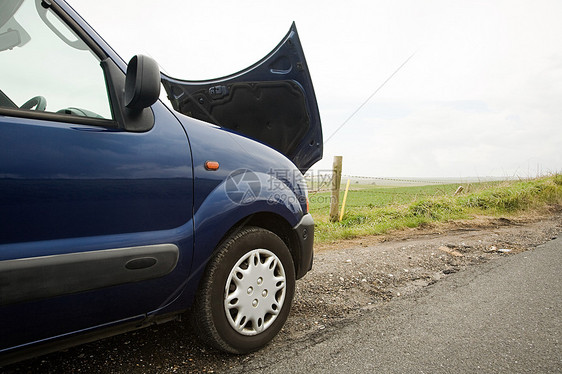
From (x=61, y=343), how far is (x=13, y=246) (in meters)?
0.54

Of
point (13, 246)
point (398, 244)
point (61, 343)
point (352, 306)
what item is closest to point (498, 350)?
point (352, 306)

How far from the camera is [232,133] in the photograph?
2.36m

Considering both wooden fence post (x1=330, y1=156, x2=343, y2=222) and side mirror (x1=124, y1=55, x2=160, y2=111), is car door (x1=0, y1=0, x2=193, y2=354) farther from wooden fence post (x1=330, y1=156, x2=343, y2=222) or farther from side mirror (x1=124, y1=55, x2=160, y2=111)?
wooden fence post (x1=330, y1=156, x2=343, y2=222)

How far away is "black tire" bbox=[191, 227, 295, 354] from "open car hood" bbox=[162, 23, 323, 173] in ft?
4.82

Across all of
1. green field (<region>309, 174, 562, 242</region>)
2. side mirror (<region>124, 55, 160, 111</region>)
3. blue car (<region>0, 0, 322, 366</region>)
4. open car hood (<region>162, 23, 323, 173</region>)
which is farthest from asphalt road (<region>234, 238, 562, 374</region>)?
green field (<region>309, 174, 562, 242</region>)

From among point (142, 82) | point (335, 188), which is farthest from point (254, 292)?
point (335, 188)

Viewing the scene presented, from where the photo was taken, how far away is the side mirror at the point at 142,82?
64.2 inches

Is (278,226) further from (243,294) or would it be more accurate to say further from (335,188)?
(335,188)

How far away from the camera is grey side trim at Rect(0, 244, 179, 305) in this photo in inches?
55.2

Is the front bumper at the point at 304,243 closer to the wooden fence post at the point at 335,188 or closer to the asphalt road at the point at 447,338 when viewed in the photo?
the asphalt road at the point at 447,338

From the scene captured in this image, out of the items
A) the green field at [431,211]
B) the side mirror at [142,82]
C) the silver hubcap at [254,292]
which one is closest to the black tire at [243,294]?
the silver hubcap at [254,292]

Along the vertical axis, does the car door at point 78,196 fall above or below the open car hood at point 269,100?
below

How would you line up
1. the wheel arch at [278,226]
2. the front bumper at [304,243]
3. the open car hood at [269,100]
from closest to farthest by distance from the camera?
the wheel arch at [278,226]
the front bumper at [304,243]
the open car hood at [269,100]
